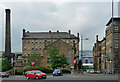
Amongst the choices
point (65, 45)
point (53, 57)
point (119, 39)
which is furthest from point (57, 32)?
point (53, 57)

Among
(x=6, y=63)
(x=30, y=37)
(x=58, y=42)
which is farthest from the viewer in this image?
(x=30, y=37)

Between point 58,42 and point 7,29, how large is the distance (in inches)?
825

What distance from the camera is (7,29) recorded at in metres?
94.6

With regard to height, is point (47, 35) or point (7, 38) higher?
point (47, 35)

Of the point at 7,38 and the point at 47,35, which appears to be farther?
the point at 47,35

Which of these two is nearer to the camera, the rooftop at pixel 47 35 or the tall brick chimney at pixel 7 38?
the tall brick chimney at pixel 7 38

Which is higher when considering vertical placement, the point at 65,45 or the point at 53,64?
the point at 65,45

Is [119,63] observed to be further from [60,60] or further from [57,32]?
[57,32]

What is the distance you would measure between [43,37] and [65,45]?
4541cm

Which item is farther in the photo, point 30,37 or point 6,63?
point 30,37

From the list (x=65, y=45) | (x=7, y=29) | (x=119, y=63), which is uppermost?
(x=7, y=29)

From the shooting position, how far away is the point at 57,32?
144375mm

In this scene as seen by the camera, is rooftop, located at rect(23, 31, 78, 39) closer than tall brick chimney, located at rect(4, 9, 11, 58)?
No

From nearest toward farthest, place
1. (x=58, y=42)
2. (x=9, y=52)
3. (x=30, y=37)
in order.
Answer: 1. (x=9, y=52)
2. (x=58, y=42)
3. (x=30, y=37)
